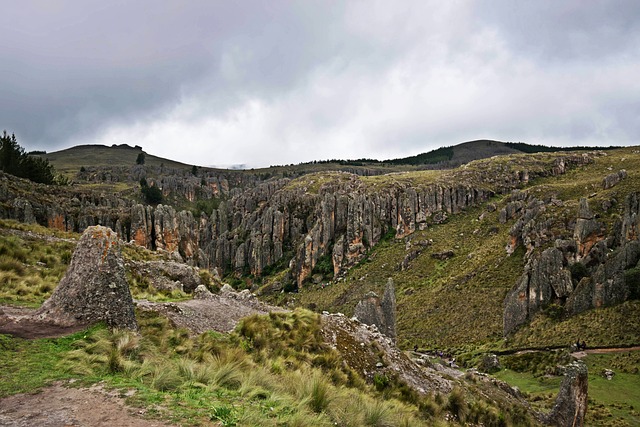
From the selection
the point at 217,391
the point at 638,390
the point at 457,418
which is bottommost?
the point at 638,390

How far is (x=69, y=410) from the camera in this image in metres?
5.15

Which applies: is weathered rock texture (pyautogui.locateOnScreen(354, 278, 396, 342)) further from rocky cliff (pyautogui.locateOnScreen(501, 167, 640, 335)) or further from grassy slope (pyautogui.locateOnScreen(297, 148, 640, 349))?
rocky cliff (pyautogui.locateOnScreen(501, 167, 640, 335))

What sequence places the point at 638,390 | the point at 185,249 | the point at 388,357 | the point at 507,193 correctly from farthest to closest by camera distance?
the point at 507,193
the point at 185,249
the point at 638,390
the point at 388,357

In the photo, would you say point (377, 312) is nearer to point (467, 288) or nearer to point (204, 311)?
point (204, 311)

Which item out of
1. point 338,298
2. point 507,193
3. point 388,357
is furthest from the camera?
point 507,193

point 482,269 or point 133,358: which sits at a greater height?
point 133,358

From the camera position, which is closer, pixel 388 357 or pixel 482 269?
pixel 388 357

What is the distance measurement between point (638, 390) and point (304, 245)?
70.7 m

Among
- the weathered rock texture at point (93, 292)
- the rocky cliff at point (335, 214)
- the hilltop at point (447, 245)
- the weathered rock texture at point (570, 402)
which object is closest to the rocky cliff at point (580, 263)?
the hilltop at point (447, 245)

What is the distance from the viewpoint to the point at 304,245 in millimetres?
90812

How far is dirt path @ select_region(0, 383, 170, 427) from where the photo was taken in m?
4.77

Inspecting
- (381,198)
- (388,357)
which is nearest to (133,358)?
(388,357)

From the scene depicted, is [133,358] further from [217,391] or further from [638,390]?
[638,390]

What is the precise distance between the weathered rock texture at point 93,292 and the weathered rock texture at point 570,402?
64.8 feet
